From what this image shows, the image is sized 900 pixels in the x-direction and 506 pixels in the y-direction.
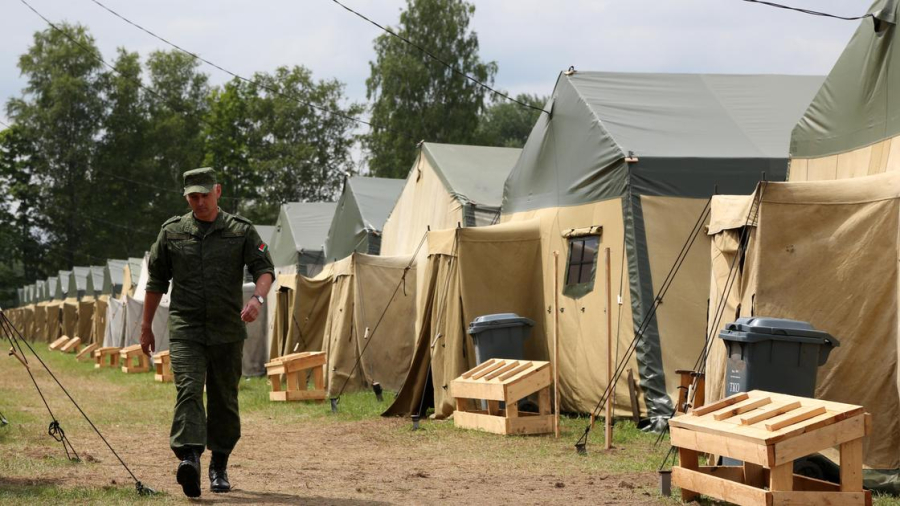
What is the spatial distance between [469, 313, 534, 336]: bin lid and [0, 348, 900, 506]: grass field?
1140 millimetres

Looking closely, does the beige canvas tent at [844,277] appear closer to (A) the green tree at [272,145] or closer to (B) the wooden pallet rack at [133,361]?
(B) the wooden pallet rack at [133,361]

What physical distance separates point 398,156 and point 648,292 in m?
34.0

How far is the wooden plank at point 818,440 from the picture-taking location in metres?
5.69

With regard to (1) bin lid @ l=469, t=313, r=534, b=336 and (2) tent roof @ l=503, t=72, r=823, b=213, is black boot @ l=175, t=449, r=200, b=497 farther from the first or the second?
(2) tent roof @ l=503, t=72, r=823, b=213

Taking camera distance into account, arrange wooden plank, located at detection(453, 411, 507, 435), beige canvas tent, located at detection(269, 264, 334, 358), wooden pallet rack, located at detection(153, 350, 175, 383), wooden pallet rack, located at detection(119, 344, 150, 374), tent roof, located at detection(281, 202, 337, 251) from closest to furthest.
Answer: wooden plank, located at detection(453, 411, 507, 435) < beige canvas tent, located at detection(269, 264, 334, 358) < wooden pallet rack, located at detection(153, 350, 175, 383) < wooden pallet rack, located at detection(119, 344, 150, 374) < tent roof, located at detection(281, 202, 337, 251)

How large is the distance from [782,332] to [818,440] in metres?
1.29

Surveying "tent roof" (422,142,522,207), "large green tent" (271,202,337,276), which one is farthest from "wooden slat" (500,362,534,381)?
"large green tent" (271,202,337,276)

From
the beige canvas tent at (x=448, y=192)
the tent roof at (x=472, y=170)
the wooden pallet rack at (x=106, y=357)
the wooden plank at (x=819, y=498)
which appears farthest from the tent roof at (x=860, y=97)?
the wooden pallet rack at (x=106, y=357)

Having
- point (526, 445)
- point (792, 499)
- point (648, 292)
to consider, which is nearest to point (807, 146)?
point (648, 292)

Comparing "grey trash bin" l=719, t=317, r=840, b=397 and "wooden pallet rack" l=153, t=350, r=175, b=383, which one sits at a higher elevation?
"grey trash bin" l=719, t=317, r=840, b=397

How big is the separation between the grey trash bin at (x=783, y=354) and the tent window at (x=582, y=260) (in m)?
5.21

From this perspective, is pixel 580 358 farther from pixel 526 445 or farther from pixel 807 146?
pixel 807 146

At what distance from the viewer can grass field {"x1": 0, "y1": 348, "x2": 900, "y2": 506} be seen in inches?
267

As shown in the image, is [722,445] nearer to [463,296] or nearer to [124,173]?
[463,296]
